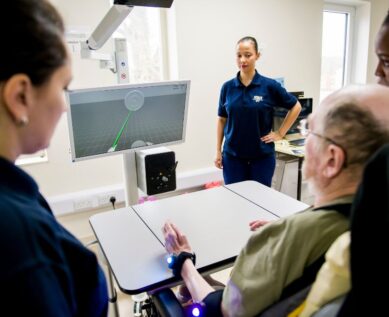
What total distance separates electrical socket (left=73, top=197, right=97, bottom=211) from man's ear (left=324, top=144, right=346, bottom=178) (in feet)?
7.53

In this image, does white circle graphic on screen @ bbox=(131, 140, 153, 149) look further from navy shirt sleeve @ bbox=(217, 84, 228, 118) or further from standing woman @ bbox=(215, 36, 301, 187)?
navy shirt sleeve @ bbox=(217, 84, 228, 118)

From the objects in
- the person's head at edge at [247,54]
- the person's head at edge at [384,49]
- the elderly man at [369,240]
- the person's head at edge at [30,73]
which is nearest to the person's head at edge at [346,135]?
the person's head at edge at [384,49]

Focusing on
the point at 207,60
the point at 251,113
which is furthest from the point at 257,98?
the point at 207,60

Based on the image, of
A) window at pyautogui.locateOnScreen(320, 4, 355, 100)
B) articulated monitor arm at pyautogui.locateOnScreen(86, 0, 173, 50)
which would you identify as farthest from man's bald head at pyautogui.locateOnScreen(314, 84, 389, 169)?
window at pyautogui.locateOnScreen(320, 4, 355, 100)

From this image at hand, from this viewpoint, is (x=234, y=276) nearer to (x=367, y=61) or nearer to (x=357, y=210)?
(x=357, y=210)

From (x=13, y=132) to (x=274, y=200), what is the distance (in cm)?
147

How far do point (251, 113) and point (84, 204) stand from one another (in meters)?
1.58

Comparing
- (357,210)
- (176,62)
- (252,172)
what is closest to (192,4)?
(176,62)

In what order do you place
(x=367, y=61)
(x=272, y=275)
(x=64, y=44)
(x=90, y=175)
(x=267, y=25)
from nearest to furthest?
(x=64, y=44) < (x=272, y=275) < (x=90, y=175) < (x=267, y=25) < (x=367, y=61)

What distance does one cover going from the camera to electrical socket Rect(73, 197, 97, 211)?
2760 millimetres

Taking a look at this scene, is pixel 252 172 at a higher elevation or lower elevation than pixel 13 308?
lower

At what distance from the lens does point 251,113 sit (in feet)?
7.99

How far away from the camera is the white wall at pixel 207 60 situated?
266cm

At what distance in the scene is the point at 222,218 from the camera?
5.17 ft
